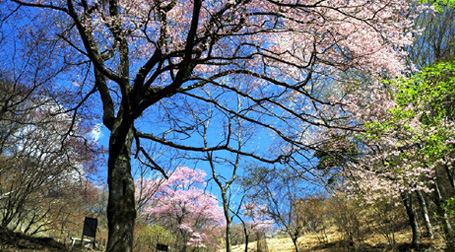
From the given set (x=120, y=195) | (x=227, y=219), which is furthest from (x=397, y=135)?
(x=227, y=219)

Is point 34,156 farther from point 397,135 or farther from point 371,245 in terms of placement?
point 371,245

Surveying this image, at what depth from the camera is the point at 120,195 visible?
14.1ft

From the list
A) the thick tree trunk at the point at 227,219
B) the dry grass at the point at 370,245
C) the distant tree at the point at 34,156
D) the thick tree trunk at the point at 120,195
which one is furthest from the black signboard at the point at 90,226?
the dry grass at the point at 370,245

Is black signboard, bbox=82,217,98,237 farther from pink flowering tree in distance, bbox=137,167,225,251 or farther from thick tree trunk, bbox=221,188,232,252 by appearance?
pink flowering tree in distance, bbox=137,167,225,251

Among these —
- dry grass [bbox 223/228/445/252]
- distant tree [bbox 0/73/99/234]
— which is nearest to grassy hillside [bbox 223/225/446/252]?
dry grass [bbox 223/228/445/252]

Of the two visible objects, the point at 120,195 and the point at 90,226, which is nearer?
the point at 120,195

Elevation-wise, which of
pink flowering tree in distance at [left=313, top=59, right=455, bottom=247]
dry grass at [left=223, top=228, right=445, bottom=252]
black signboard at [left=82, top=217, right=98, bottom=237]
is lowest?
dry grass at [left=223, top=228, right=445, bottom=252]

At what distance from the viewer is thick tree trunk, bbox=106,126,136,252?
3.98 meters

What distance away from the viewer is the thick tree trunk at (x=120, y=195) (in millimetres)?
3979

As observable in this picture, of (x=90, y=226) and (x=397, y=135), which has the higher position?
(x=397, y=135)

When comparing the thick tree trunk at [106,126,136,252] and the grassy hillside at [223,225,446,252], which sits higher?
the thick tree trunk at [106,126,136,252]

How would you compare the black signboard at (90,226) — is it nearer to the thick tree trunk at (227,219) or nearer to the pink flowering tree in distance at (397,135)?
the thick tree trunk at (227,219)

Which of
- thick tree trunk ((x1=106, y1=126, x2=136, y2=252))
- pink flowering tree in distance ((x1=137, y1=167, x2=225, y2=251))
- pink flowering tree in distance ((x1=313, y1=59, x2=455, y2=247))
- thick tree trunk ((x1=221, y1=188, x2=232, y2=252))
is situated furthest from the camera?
pink flowering tree in distance ((x1=137, y1=167, x2=225, y2=251))

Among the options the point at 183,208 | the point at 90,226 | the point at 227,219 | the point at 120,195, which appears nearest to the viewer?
the point at 120,195
